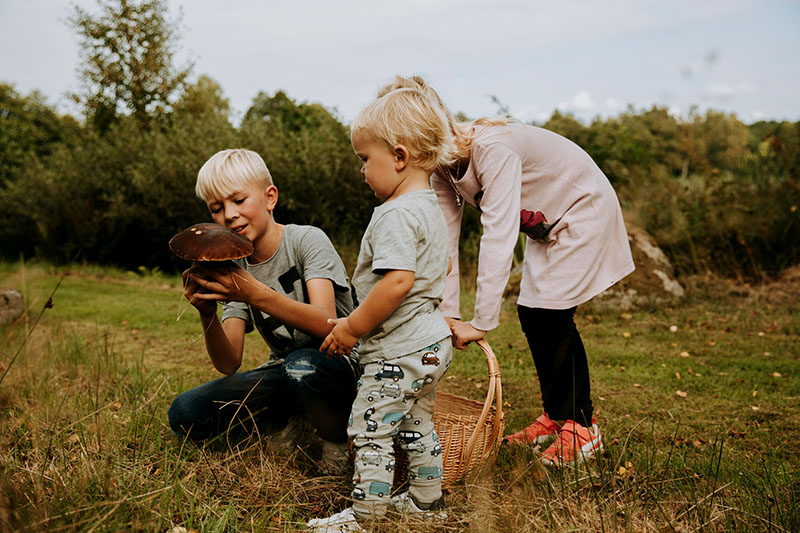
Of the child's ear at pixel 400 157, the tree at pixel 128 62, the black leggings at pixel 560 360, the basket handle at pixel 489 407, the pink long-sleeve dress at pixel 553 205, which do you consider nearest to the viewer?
the child's ear at pixel 400 157

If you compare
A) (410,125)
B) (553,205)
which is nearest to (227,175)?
(410,125)

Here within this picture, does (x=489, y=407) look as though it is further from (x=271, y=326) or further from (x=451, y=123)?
(x=451, y=123)

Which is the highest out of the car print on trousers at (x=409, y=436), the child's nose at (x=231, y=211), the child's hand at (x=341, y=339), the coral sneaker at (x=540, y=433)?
the child's nose at (x=231, y=211)

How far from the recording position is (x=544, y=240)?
2939 millimetres

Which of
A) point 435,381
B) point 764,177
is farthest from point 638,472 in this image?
point 764,177

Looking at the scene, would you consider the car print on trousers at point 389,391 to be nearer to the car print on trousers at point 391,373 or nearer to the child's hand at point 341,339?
the car print on trousers at point 391,373

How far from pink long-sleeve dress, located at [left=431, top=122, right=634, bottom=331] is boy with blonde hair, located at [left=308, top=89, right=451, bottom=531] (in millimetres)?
344

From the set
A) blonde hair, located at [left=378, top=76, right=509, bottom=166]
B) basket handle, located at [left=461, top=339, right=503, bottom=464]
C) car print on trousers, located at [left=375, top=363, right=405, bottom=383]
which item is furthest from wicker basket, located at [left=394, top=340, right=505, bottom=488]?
blonde hair, located at [left=378, top=76, right=509, bottom=166]

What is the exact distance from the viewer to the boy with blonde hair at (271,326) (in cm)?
248

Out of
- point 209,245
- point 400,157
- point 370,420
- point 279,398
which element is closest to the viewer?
point 209,245

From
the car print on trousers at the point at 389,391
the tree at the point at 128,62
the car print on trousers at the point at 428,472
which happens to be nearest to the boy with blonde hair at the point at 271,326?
the car print on trousers at the point at 389,391

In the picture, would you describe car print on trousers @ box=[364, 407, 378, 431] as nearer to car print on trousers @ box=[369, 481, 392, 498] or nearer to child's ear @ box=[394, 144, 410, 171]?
Answer: car print on trousers @ box=[369, 481, 392, 498]

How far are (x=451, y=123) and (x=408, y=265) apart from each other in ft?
2.39

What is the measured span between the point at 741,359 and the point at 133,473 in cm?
450
